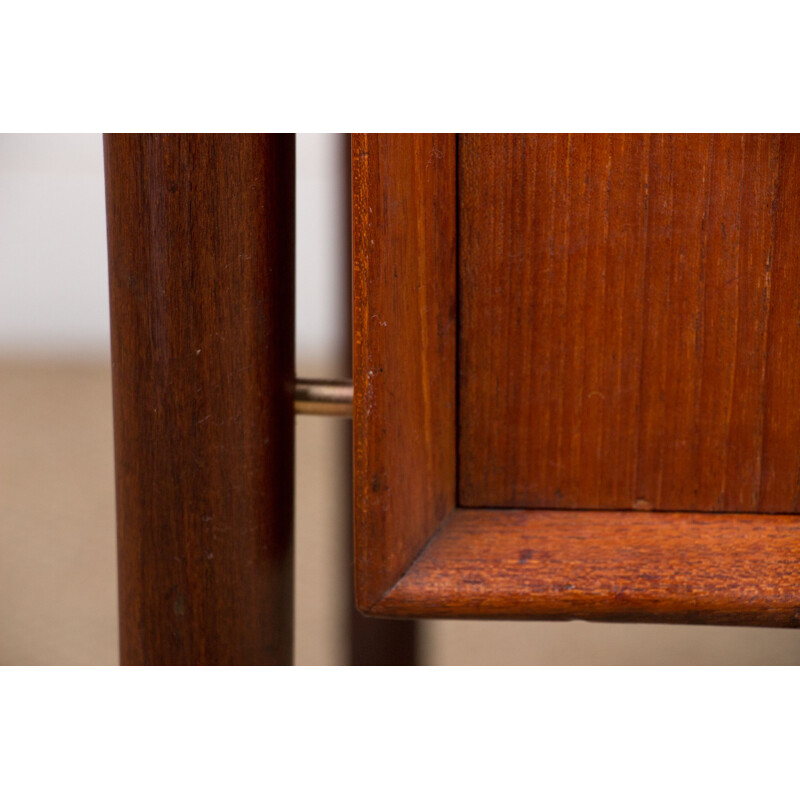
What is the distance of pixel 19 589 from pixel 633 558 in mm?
734

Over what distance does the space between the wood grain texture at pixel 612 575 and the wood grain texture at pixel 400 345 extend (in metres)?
0.02

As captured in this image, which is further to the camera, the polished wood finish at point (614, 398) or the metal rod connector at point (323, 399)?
the metal rod connector at point (323, 399)

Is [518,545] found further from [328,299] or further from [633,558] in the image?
[328,299]

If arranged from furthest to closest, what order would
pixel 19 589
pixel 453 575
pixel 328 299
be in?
pixel 19 589 < pixel 328 299 < pixel 453 575

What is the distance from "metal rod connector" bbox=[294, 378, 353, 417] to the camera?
1.35ft

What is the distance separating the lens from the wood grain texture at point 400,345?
28 centimetres

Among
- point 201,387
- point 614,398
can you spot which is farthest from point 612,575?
point 201,387

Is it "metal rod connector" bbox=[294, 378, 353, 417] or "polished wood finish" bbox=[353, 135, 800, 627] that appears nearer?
"polished wood finish" bbox=[353, 135, 800, 627]

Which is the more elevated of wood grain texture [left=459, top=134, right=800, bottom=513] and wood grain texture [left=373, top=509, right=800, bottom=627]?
wood grain texture [left=459, top=134, right=800, bottom=513]

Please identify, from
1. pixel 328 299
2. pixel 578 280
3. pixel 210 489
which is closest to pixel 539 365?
pixel 578 280

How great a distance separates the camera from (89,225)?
0.75 meters

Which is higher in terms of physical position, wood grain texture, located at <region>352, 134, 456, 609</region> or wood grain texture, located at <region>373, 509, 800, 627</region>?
wood grain texture, located at <region>352, 134, 456, 609</region>

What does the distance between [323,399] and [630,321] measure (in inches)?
5.9

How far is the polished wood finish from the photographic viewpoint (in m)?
0.30
